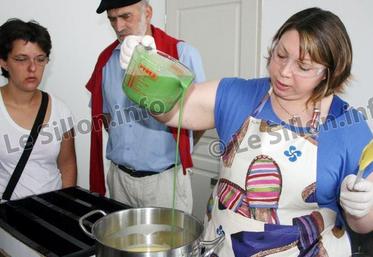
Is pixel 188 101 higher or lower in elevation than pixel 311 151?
higher

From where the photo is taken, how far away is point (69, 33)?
231 cm

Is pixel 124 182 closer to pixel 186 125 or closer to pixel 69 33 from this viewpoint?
pixel 186 125

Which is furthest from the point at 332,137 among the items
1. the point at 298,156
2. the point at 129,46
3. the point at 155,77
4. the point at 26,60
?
the point at 26,60

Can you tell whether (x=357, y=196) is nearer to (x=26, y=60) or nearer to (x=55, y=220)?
(x=55, y=220)

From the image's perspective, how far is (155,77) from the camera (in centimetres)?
84

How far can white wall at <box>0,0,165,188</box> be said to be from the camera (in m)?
2.20

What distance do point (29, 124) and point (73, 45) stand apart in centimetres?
98

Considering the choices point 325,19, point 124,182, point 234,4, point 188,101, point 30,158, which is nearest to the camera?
point 325,19

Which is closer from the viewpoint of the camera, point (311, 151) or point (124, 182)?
point (311, 151)

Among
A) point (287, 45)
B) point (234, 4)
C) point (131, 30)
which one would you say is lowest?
point (287, 45)

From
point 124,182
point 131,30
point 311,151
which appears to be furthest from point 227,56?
point 311,151

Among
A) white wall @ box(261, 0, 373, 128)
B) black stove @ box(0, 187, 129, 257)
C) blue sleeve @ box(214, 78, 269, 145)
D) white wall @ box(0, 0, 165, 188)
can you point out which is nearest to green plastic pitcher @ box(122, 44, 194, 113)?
blue sleeve @ box(214, 78, 269, 145)

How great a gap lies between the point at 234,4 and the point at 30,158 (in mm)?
1477

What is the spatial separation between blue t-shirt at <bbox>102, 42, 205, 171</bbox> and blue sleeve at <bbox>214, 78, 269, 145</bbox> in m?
0.47
